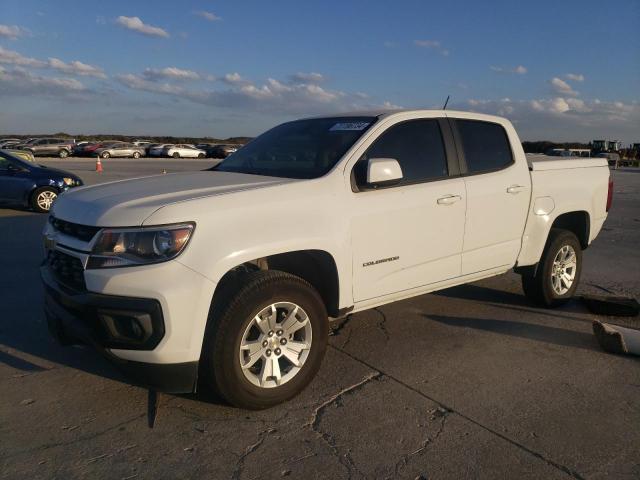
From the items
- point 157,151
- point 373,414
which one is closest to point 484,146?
point 373,414

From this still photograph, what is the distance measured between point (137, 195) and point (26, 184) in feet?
33.5

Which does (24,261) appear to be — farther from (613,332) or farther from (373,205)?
(613,332)

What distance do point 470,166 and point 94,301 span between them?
3.13 m

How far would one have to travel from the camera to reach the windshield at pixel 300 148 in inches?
165

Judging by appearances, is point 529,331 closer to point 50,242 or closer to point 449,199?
point 449,199

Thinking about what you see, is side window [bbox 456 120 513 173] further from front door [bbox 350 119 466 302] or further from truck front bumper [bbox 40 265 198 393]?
truck front bumper [bbox 40 265 198 393]

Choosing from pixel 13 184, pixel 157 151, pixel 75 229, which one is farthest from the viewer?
pixel 157 151

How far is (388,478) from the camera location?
112 inches

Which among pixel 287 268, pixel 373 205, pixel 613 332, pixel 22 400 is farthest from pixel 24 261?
pixel 613 332

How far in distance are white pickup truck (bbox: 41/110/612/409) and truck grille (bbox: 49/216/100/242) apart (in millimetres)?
12

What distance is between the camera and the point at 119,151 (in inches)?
2079

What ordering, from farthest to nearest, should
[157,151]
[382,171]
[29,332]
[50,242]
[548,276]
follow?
1. [157,151]
2. [548,276]
3. [29,332]
4. [382,171]
5. [50,242]

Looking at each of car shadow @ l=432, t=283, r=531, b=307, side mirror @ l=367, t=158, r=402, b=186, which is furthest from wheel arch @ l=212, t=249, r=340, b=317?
car shadow @ l=432, t=283, r=531, b=307

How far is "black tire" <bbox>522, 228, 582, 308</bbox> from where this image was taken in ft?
18.0
